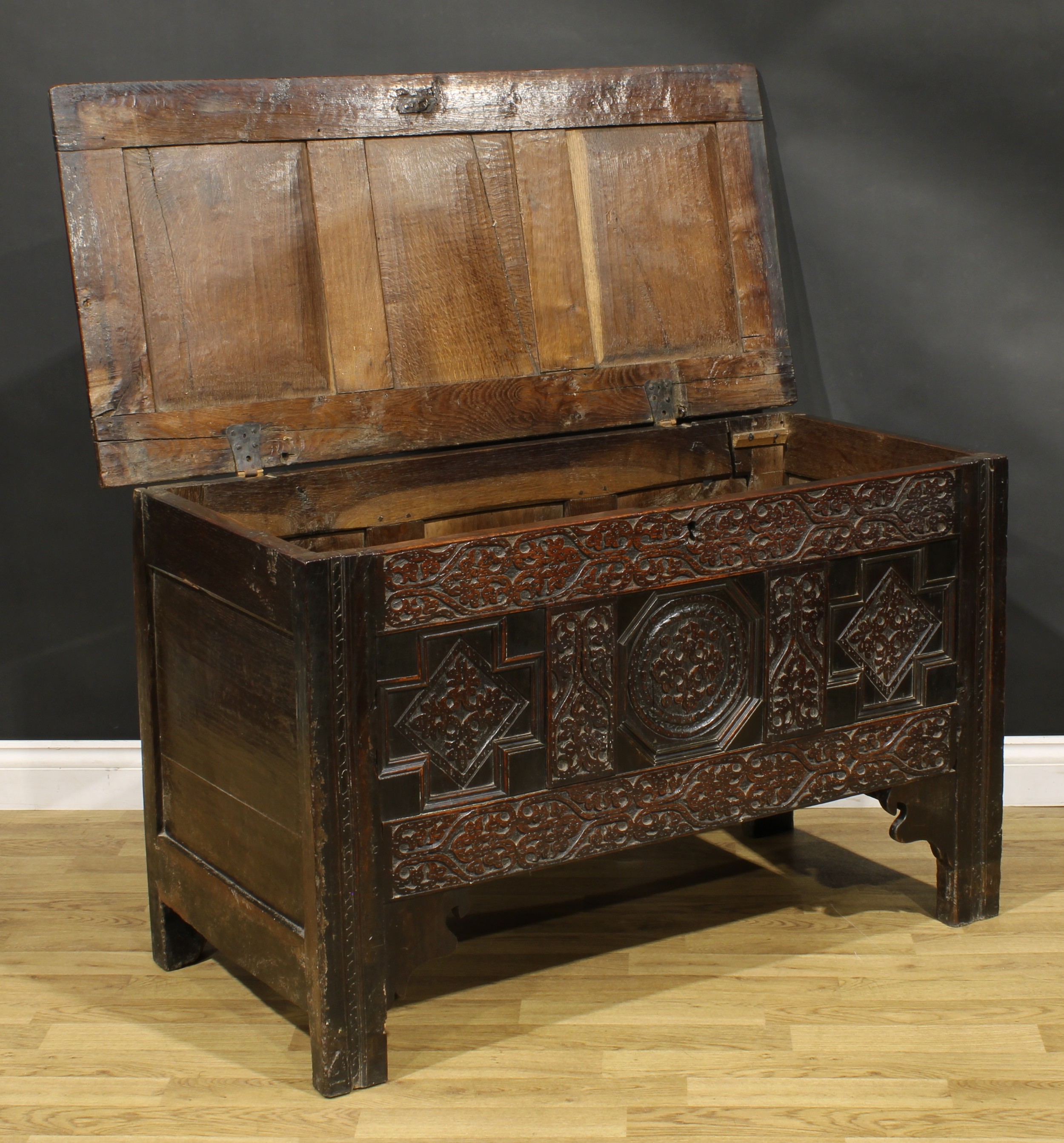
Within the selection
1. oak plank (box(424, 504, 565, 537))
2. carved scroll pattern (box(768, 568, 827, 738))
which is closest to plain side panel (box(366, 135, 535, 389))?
oak plank (box(424, 504, 565, 537))

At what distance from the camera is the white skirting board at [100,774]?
3.33 meters

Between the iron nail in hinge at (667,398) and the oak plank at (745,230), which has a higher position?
the oak plank at (745,230)

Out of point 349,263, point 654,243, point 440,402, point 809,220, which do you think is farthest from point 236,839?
point 809,220

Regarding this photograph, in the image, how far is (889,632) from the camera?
102 inches

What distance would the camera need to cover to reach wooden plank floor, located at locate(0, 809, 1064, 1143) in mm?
2207

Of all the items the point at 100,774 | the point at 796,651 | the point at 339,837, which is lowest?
the point at 100,774

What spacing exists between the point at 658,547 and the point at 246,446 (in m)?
0.70

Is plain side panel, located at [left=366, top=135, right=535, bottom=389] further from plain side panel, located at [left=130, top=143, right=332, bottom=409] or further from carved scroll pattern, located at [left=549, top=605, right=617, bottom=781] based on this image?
carved scroll pattern, located at [left=549, top=605, right=617, bottom=781]

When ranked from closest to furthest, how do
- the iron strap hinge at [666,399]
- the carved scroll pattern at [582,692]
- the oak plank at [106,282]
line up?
1. the carved scroll pattern at [582,692]
2. the oak plank at [106,282]
3. the iron strap hinge at [666,399]

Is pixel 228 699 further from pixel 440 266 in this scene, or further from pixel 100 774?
pixel 100 774

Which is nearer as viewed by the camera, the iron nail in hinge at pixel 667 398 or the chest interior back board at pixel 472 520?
the chest interior back board at pixel 472 520

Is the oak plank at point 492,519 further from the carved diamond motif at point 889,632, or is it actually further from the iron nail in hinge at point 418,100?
the iron nail in hinge at point 418,100

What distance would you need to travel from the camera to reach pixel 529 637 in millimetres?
2281

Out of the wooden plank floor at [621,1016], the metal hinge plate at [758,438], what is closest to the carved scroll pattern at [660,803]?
the wooden plank floor at [621,1016]
